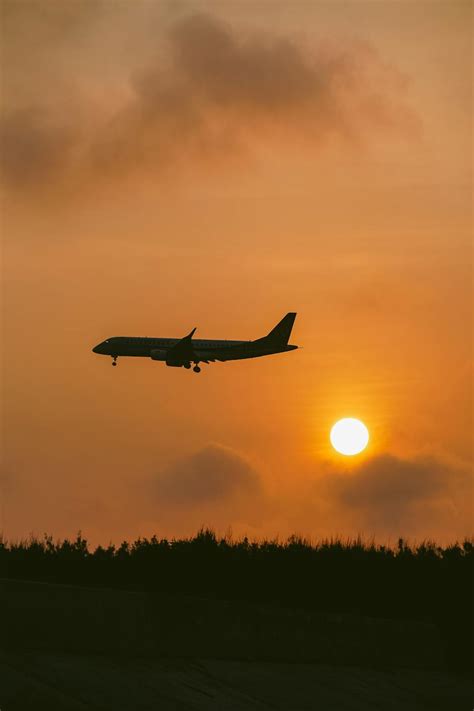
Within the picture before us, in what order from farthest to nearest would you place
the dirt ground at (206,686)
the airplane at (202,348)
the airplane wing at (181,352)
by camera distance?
the airplane at (202,348) < the airplane wing at (181,352) < the dirt ground at (206,686)

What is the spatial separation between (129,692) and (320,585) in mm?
12741


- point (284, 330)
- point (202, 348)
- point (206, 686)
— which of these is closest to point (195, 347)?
point (202, 348)

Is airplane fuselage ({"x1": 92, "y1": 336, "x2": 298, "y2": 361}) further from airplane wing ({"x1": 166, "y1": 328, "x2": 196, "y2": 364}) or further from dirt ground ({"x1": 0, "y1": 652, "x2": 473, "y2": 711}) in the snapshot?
dirt ground ({"x1": 0, "y1": 652, "x2": 473, "y2": 711})

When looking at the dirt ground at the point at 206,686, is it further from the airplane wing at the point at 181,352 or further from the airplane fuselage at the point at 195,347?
the airplane fuselage at the point at 195,347

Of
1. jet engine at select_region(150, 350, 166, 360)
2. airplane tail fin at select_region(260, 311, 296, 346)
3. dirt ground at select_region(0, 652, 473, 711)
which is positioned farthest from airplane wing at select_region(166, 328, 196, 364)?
dirt ground at select_region(0, 652, 473, 711)

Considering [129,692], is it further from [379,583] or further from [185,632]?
[379,583]

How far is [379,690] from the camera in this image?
79.3 ft

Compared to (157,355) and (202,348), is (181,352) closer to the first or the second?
(157,355)

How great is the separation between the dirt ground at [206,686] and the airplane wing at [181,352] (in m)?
56.8

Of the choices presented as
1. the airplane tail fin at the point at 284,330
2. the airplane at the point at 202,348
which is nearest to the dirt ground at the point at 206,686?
the airplane at the point at 202,348


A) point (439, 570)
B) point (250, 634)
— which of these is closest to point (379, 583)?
point (439, 570)

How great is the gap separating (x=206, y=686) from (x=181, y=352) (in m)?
61.9

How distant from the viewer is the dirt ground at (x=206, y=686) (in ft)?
60.0

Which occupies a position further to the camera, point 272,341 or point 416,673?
point 272,341
